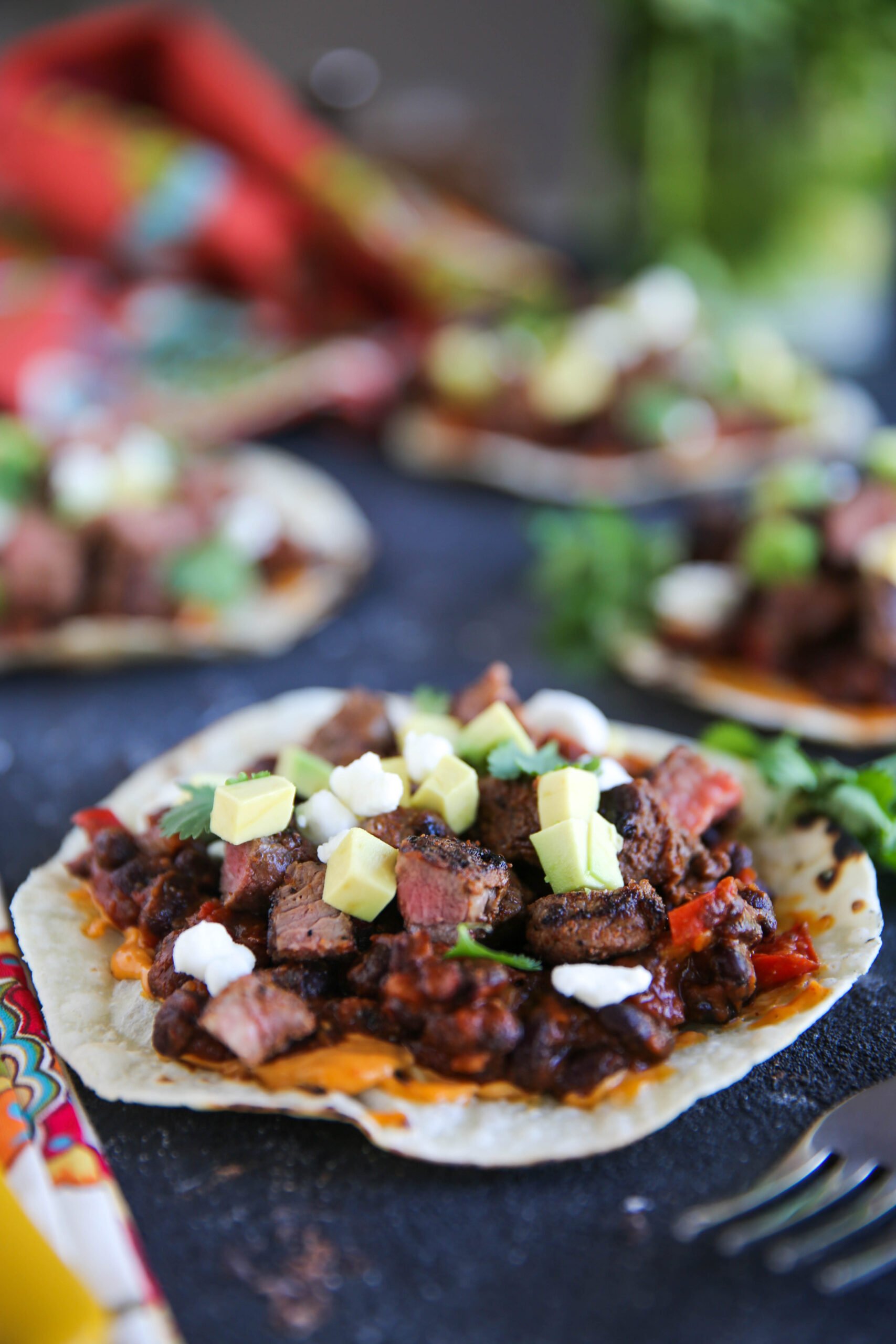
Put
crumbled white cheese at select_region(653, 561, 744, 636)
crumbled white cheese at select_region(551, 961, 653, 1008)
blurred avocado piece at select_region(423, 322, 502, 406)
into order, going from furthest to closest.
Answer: blurred avocado piece at select_region(423, 322, 502, 406) < crumbled white cheese at select_region(653, 561, 744, 636) < crumbled white cheese at select_region(551, 961, 653, 1008)

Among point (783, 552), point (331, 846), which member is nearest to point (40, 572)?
point (331, 846)

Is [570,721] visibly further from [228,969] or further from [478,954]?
[228,969]

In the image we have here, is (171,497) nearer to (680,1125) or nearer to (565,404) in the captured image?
(565,404)

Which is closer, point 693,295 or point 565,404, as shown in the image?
point 565,404

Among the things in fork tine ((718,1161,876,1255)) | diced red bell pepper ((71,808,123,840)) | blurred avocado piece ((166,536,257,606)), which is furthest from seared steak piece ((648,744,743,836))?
blurred avocado piece ((166,536,257,606))

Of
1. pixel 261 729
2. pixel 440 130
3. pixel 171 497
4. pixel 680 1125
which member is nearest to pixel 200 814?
pixel 261 729

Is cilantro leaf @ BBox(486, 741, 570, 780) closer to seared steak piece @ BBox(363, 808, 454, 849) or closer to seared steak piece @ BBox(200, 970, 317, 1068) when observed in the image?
seared steak piece @ BBox(363, 808, 454, 849)

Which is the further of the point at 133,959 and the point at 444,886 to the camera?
the point at 133,959
